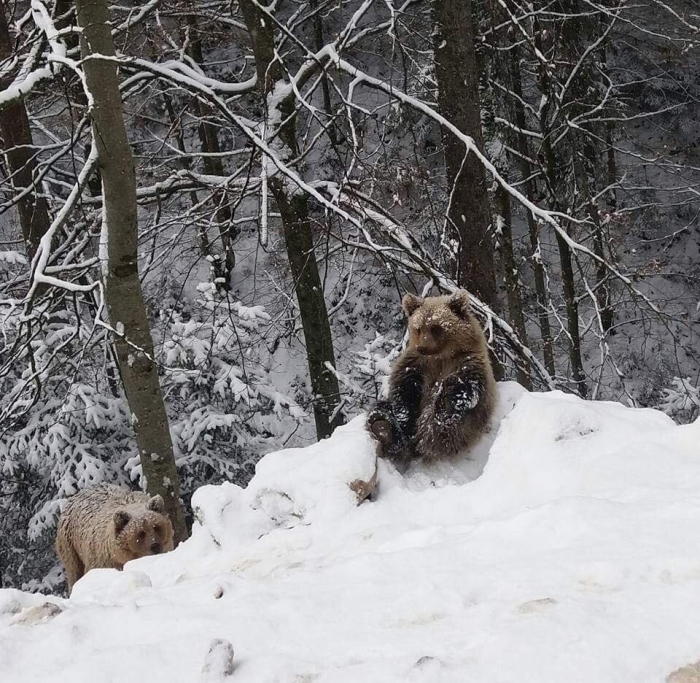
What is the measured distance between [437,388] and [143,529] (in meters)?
3.19

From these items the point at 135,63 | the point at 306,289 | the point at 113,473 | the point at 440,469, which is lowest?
the point at 113,473

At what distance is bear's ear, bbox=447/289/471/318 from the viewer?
455cm

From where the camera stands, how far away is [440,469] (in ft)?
13.7

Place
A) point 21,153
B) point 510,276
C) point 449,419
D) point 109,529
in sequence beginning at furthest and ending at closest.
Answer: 1. point 510,276
2. point 21,153
3. point 109,529
4. point 449,419

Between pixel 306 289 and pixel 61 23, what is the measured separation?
11.8 ft

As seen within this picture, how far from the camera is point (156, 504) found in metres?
6.20

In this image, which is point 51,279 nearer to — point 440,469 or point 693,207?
point 440,469

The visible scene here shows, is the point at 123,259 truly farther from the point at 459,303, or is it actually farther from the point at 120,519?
the point at 459,303

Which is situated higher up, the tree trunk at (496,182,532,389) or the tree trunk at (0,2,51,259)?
the tree trunk at (0,2,51,259)

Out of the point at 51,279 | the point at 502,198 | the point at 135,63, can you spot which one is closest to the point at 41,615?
the point at 51,279

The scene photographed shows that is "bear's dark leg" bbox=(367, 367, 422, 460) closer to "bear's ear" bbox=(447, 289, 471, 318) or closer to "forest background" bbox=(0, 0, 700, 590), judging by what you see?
"bear's ear" bbox=(447, 289, 471, 318)

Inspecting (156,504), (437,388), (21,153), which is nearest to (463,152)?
(437,388)

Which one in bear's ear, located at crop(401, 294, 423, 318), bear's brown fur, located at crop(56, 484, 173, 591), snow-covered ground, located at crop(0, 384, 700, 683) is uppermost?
bear's ear, located at crop(401, 294, 423, 318)

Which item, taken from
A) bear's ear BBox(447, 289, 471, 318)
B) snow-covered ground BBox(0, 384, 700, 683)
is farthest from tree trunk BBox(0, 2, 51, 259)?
snow-covered ground BBox(0, 384, 700, 683)
